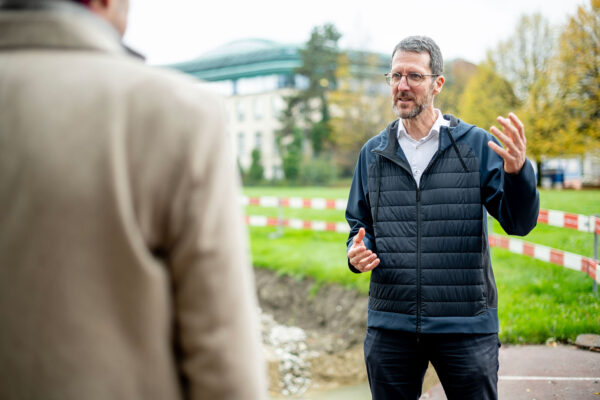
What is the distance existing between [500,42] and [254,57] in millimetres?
36420

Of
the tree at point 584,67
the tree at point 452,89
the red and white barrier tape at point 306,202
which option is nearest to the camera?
the red and white barrier tape at point 306,202

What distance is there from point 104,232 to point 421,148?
233 centimetres

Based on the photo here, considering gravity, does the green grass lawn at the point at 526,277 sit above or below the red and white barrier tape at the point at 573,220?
below

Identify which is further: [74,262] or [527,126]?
[527,126]

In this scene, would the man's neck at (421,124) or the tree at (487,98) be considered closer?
the man's neck at (421,124)

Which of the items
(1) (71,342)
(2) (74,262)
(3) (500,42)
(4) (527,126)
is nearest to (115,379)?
(1) (71,342)

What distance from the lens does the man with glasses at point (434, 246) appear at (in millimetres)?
2760

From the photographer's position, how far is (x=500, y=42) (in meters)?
30.1

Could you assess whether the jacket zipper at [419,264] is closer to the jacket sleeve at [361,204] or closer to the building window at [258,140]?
the jacket sleeve at [361,204]

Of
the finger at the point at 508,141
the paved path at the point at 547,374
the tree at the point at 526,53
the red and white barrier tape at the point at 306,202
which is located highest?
the tree at the point at 526,53

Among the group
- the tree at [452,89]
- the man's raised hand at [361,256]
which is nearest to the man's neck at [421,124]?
the man's raised hand at [361,256]

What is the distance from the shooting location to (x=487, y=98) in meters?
30.7

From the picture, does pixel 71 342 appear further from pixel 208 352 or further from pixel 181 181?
pixel 181 181

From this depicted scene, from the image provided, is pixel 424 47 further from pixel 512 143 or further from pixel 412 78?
pixel 512 143
